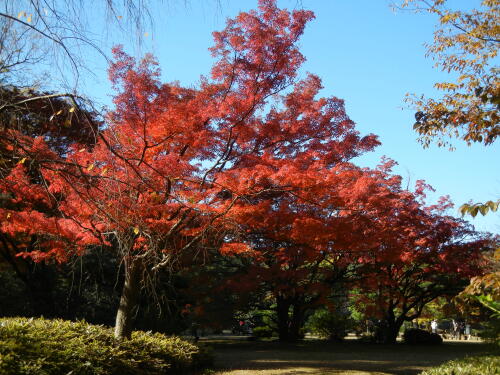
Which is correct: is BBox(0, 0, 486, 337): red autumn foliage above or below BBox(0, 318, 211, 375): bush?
above

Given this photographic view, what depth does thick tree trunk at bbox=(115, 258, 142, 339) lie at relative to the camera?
31.1 feet

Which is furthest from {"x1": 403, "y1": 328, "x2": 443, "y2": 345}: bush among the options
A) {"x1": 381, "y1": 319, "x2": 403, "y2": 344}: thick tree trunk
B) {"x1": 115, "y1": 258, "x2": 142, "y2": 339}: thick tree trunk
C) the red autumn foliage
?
{"x1": 115, "y1": 258, "x2": 142, "y2": 339}: thick tree trunk

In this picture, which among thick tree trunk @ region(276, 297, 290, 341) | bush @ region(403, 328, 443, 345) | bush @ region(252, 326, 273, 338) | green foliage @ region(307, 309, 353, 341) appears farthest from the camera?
bush @ region(252, 326, 273, 338)

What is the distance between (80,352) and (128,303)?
2490 mm

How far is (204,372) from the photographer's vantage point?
10398mm

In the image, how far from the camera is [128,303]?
31.7 ft

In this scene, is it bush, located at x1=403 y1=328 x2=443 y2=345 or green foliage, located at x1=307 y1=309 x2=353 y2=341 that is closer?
bush, located at x1=403 y1=328 x2=443 y2=345

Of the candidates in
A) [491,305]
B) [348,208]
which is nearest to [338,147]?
[348,208]

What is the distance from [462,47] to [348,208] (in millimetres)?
6523

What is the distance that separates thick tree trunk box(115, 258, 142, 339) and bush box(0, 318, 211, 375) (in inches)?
15.1

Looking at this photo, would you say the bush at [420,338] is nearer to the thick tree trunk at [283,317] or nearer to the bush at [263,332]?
the thick tree trunk at [283,317]

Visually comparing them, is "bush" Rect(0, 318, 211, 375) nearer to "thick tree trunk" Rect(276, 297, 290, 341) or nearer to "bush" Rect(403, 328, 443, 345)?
"thick tree trunk" Rect(276, 297, 290, 341)

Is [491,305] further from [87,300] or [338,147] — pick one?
[87,300]

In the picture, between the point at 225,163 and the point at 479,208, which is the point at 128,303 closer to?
the point at 225,163
